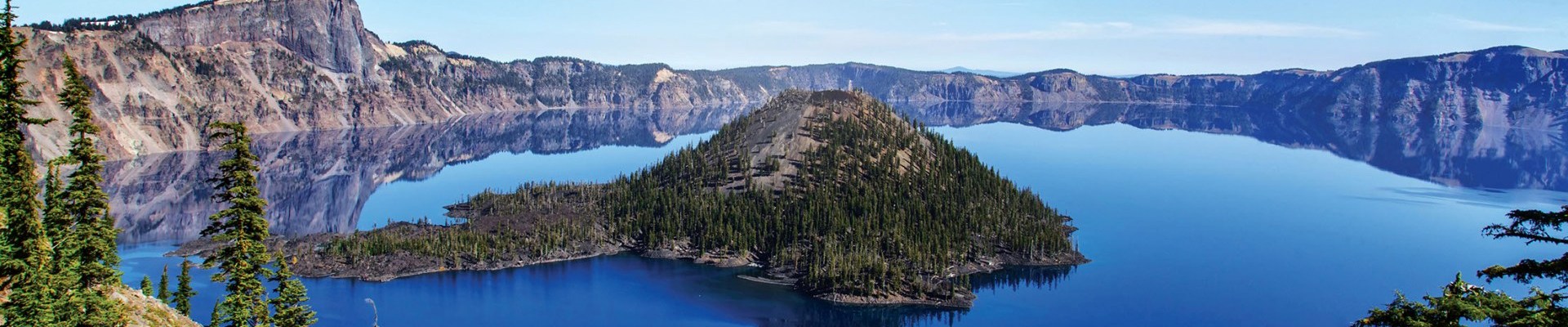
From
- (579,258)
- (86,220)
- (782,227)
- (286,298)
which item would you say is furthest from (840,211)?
(86,220)

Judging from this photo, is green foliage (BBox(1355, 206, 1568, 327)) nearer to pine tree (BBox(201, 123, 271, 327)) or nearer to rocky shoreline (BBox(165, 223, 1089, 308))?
pine tree (BBox(201, 123, 271, 327))

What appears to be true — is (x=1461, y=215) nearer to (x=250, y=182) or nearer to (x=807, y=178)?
(x=807, y=178)

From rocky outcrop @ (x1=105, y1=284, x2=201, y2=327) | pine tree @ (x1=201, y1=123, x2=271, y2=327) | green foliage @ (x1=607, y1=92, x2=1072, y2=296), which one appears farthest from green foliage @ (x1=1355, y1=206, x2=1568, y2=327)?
green foliage @ (x1=607, y1=92, x2=1072, y2=296)

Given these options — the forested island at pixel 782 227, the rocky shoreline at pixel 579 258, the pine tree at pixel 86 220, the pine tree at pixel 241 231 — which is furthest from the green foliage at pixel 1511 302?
the forested island at pixel 782 227

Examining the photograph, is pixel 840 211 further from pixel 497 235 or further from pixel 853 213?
pixel 497 235

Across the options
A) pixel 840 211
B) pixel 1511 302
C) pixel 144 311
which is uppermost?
pixel 1511 302
